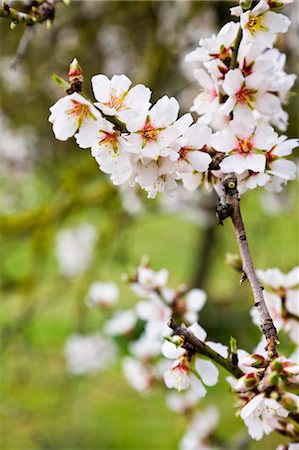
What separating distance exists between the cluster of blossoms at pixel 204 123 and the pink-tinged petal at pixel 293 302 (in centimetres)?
19

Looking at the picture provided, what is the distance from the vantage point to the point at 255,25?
2.15 ft

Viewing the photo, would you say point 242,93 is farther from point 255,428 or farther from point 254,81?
point 255,428

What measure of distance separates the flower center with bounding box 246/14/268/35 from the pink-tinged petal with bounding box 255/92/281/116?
2.8 inches

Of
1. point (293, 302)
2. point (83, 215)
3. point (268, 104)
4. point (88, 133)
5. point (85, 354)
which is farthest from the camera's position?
point (83, 215)

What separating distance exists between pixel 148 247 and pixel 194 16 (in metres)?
3.75

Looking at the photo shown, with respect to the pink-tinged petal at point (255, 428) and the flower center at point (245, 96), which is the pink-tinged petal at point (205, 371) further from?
the flower center at point (245, 96)

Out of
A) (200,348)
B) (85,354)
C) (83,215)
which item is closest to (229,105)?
→ (200,348)

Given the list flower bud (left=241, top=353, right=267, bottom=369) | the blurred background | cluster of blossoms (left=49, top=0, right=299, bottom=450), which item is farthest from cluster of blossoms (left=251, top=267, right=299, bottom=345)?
the blurred background

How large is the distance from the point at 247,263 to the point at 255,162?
0.37 feet

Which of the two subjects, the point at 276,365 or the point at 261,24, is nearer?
the point at 276,365

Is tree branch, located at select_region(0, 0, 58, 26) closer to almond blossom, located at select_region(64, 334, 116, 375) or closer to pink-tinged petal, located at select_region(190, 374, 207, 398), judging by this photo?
pink-tinged petal, located at select_region(190, 374, 207, 398)

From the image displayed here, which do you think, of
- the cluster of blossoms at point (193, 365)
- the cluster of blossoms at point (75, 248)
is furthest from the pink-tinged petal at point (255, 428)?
the cluster of blossoms at point (75, 248)

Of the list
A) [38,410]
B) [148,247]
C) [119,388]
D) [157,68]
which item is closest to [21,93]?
[157,68]

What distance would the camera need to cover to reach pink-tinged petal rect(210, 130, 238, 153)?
64 cm
